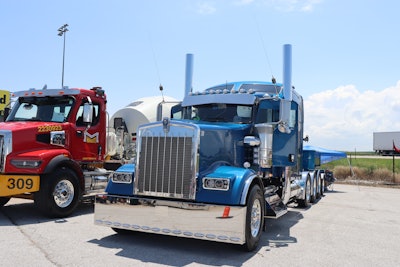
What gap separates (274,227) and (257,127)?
2304mm

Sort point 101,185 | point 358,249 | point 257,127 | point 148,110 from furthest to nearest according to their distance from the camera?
point 148,110 → point 101,185 → point 257,127 → point 358,249

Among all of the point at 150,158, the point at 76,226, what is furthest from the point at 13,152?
the point at 150,158

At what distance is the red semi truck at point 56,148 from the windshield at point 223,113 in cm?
128

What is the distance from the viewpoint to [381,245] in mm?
6492


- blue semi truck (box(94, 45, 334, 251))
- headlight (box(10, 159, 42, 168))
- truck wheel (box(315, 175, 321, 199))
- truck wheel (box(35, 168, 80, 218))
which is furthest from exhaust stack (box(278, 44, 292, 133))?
truck wheel (box(315, 175, 321, 199))

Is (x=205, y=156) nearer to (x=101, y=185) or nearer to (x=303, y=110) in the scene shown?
(x=101, y=185)

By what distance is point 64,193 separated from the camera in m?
8.11

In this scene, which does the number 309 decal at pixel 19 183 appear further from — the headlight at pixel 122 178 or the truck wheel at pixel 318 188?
the truck wheel at pixel 318 188

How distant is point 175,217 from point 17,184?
375 cm

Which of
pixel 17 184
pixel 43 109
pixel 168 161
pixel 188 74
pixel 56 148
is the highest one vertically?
pixel 188 74

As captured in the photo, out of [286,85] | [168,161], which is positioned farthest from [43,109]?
[286,85]

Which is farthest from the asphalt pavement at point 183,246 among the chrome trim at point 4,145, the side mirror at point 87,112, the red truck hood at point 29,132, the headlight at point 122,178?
the side mirror at point 87,112

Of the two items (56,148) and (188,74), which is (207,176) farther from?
(56,148)

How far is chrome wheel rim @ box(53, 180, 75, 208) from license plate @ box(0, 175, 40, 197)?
1.53ft
